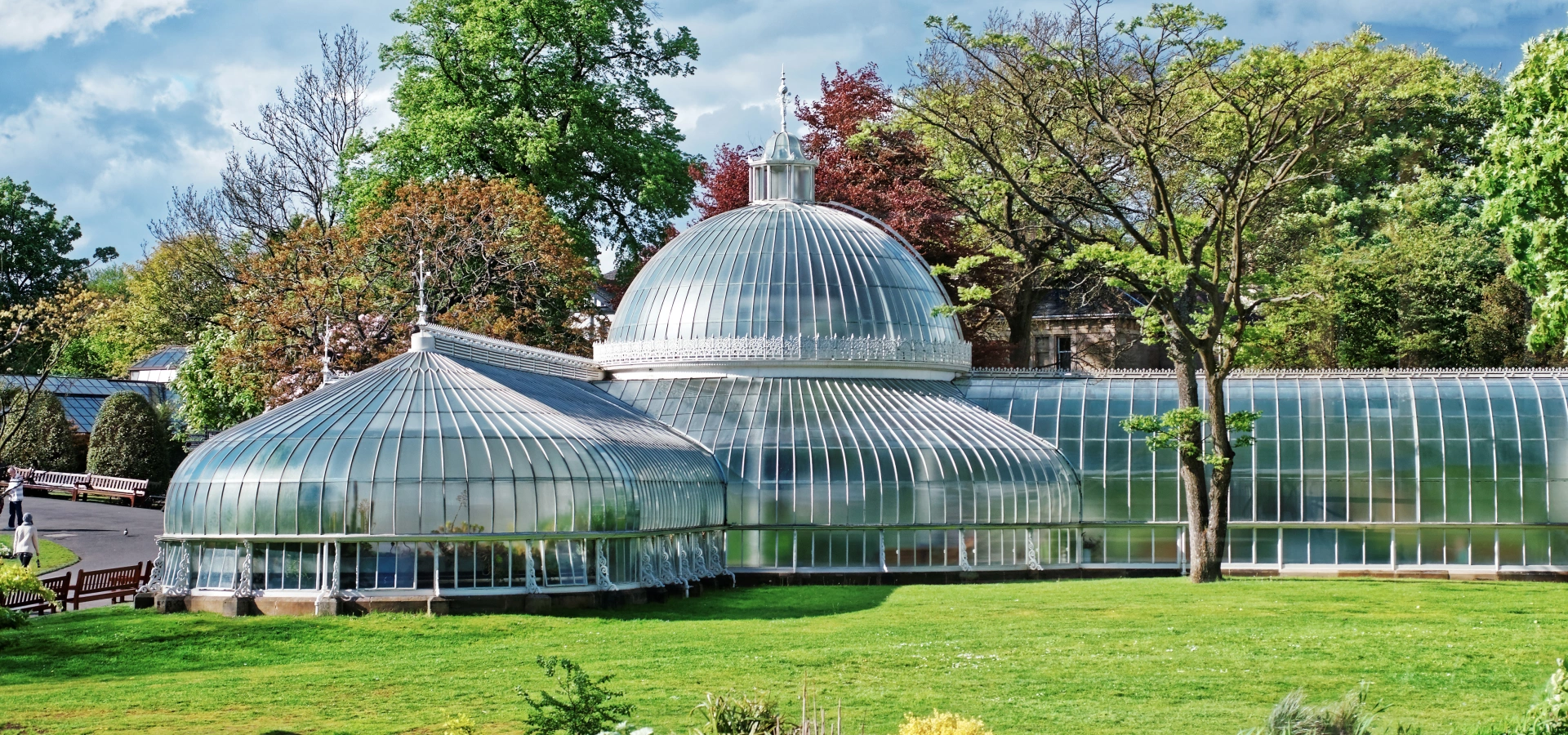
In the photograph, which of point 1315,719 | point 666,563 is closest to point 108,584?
point 666,563

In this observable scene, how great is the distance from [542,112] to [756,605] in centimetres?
2681

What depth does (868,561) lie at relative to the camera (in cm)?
3419

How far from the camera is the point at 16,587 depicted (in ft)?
82.9

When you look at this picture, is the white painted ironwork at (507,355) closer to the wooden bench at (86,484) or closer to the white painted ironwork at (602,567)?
the white painted ironwork at (602,567)

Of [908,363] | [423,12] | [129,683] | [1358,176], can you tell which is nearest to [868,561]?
[908,363]

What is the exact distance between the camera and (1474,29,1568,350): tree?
53.6 ft

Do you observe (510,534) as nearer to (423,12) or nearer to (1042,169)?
(1042,169)

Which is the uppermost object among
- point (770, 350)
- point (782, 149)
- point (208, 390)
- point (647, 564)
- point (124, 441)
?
point (782, 149)

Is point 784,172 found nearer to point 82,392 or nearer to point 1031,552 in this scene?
point 1031,552

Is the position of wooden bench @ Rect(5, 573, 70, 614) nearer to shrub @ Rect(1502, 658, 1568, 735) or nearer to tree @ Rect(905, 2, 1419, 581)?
tree @ Rect(905, 2, 1419, 581)

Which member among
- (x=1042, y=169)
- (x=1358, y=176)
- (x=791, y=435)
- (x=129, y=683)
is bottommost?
(x=129, y=683)

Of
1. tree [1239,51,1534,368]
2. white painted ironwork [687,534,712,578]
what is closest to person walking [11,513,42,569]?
white painted ironwork [687,534,712,578]

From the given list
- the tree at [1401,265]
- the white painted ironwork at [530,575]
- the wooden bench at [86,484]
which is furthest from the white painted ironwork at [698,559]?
the wooden bench at [86,484]

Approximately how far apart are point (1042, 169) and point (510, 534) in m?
14.7
